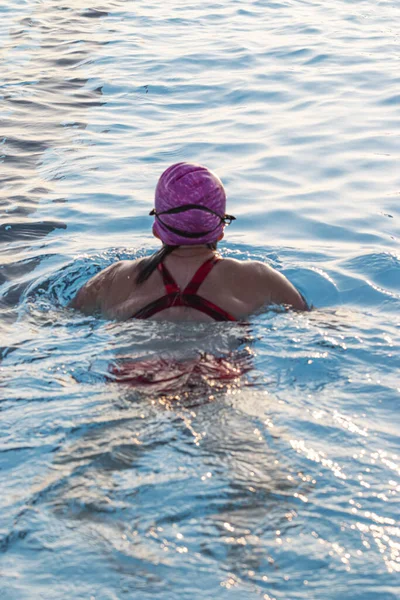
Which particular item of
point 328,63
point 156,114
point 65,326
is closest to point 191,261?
point 65,326

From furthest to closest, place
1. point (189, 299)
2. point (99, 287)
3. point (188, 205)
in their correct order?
point (99, 287)
point (188, 205)
point (189, 299)

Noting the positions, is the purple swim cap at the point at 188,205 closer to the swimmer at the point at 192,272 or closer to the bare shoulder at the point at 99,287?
the swimmer at the point at 192,272

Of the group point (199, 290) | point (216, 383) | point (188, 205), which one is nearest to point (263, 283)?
point (199, 290)

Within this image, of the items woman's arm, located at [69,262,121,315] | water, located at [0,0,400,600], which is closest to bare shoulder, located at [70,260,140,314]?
woman's arm, located at [69,262,121,315]

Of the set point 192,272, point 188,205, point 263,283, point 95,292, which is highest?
point 188,205

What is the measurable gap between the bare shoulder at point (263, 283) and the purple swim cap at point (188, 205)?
0.78 ft

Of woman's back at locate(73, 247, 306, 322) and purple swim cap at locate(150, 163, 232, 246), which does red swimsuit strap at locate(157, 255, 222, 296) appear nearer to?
woman's back at locate(73, 247, 306, 322)

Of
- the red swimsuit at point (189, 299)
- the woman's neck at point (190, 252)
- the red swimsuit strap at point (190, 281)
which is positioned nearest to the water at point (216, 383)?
the red swimsuit at point (189, 299)

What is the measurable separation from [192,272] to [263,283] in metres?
0.42

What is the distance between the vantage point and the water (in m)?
2.90

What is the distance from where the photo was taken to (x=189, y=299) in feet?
14.1

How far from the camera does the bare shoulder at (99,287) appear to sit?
4676 millimetres

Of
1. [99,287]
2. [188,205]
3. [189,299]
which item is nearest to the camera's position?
[189,299]

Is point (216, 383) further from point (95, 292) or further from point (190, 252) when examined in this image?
point (95, 292)
